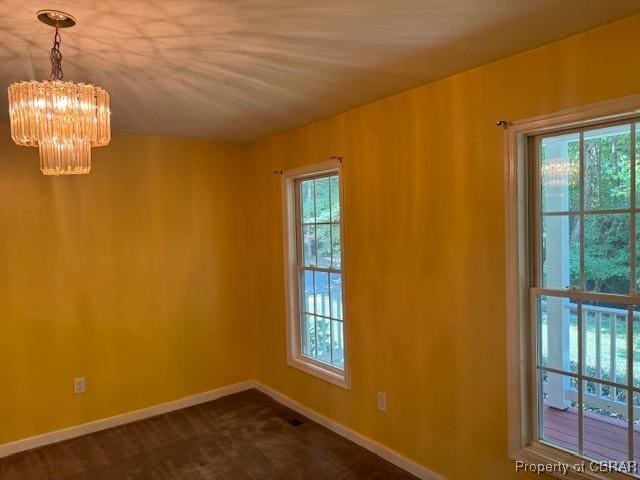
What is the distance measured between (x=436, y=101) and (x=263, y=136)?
1824 millimetres

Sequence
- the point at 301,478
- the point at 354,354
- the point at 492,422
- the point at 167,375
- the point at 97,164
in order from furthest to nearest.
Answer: the point at 167,375
the point at 97,164
the point at 354,354
the point at 301,478
the point at 492,422

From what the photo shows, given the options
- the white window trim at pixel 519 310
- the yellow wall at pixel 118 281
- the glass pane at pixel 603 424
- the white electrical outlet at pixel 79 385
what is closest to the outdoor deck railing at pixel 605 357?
the glass pane at pixel 603 424

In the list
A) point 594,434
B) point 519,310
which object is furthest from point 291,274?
point 594,434

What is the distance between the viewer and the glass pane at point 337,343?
137 inches

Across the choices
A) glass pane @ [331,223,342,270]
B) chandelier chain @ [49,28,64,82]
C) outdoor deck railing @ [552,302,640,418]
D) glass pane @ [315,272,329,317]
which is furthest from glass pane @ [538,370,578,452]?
chandelier chain @ [49,28,64,82]

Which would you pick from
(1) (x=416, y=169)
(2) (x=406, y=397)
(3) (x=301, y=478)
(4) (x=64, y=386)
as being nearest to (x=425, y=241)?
(1) (x=416, y=169)

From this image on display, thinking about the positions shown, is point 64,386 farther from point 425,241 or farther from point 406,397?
point 425,241

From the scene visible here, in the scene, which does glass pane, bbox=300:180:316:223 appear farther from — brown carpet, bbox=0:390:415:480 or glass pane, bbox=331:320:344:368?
brown carpet, bbox=0:390:415:480

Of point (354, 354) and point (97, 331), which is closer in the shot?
point (354, 354)

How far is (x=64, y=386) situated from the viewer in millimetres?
3408

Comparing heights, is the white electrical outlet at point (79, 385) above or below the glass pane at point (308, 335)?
below

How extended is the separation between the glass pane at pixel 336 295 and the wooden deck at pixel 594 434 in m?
1.60

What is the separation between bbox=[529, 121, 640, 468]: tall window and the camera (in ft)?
6.40

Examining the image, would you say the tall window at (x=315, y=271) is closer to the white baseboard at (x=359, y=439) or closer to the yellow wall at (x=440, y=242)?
the yellow wall at (x=440, y=242)
